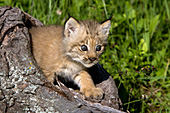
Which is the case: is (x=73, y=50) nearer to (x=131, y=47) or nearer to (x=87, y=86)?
(x=87, y=86)

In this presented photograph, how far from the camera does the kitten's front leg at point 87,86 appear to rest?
12.3ft

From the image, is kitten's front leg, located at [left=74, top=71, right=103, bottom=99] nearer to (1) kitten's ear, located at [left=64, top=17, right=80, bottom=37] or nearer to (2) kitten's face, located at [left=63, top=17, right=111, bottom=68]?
(2) kitten's face, located at [left=63, top=17, right=111, bottom=68]

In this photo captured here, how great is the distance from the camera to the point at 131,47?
19.6 feet

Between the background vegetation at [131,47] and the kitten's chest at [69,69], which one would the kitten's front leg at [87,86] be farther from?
the background vegetation at [131,47]

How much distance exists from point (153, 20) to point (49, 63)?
133 inches

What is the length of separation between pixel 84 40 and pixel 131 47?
2.36 m

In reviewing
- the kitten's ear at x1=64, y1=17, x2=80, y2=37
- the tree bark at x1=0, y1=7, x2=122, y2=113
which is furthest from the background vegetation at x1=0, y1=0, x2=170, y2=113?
the tree bark at x1=0, y1=7, x2=122, y2=113

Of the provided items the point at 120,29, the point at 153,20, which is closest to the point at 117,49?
the point at 120,29

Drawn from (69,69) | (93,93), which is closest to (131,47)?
(69,69)

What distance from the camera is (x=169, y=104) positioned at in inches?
183

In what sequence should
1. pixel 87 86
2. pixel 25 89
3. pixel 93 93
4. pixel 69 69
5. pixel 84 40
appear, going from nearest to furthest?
pixel 25 89, pixel 93 93, pixel 84 40, pixel 87 86, pixel 69 69

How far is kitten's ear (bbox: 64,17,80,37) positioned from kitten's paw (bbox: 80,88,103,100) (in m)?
0.92

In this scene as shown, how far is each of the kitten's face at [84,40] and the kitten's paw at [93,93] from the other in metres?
0.37

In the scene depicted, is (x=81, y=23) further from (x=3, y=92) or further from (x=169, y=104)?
(x=169, y=104)
